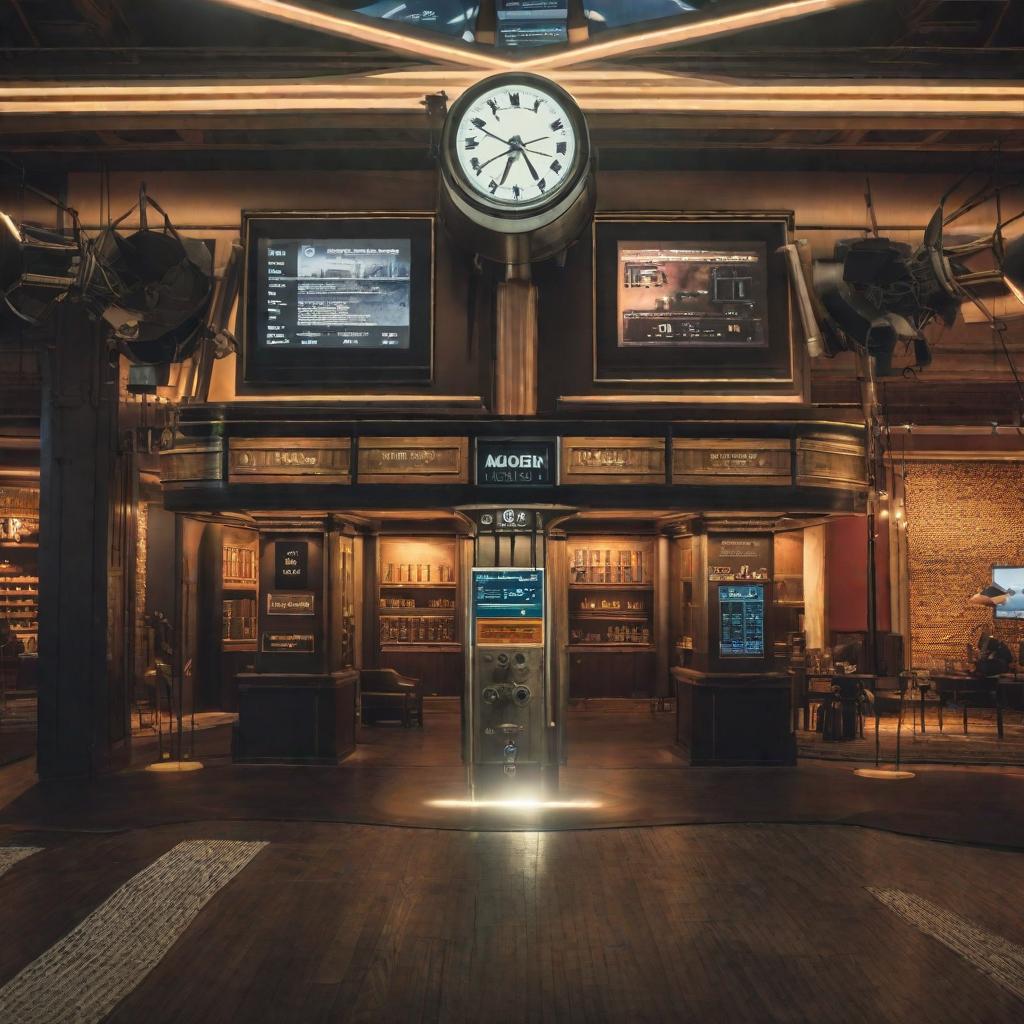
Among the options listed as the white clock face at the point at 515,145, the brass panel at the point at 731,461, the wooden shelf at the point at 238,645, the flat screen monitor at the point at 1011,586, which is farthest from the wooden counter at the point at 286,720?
the flat screen monitor at the point at 1011,586

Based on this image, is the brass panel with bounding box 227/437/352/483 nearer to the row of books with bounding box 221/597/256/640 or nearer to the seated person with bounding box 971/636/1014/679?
the row of books with bounding box 221/597/256/640

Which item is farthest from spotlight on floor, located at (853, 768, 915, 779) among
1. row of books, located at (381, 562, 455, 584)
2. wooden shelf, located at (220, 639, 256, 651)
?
wooden shelf, located at (220, 639, 256, 651)

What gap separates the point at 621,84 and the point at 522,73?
2.73 ft

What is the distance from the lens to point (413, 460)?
1048cm

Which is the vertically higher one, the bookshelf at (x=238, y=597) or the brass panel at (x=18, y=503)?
the brass panel at (x=18, y=503)

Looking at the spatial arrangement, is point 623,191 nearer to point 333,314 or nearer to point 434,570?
point 333,314

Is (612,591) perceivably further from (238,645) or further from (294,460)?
(294,460)

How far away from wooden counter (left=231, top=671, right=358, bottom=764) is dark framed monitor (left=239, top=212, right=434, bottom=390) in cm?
323

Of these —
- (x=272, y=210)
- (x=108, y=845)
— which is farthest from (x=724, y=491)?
(x=108, y=845)

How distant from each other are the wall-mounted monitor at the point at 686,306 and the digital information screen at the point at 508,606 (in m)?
2.34

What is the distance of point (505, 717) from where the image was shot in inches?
397

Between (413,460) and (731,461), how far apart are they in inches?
123

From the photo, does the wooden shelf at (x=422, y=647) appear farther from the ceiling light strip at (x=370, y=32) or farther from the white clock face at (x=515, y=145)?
the ceiling light strip at (x=370, y=32)

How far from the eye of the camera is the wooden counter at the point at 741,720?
38.2 ft
